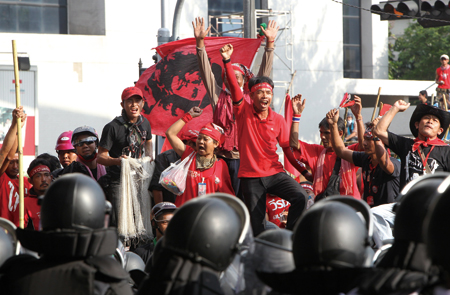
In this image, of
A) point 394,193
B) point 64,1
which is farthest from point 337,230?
point 64,1

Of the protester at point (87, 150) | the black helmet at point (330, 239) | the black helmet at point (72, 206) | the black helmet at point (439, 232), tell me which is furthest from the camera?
the protester at point (87, 150)

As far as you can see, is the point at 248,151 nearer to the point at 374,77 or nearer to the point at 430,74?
the point at 374,77

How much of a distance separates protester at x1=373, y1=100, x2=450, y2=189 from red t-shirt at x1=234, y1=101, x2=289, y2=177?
1.07 m

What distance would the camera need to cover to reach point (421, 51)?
3759 centimetres

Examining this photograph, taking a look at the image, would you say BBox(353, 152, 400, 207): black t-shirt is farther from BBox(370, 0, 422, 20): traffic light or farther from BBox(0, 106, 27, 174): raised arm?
BBox(370, 0, 422, 20): traffic light

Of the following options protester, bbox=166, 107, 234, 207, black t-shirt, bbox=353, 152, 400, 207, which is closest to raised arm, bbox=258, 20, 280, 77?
protester, bbox=166, 107, 234, 207

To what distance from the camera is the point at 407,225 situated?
289 cm

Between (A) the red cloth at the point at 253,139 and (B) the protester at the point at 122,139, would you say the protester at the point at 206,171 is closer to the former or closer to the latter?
(A) the red cloth at the point at 253,139

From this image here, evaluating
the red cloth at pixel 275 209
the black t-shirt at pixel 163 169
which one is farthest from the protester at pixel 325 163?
the black t-shirt at pixel 163 169

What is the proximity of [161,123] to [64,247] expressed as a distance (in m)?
5.59

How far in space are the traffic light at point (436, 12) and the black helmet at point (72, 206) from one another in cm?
1176

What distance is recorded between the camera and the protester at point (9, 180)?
586 centimetres

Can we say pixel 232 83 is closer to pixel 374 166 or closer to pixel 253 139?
pixel 253 139

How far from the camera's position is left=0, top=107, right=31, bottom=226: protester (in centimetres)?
586
